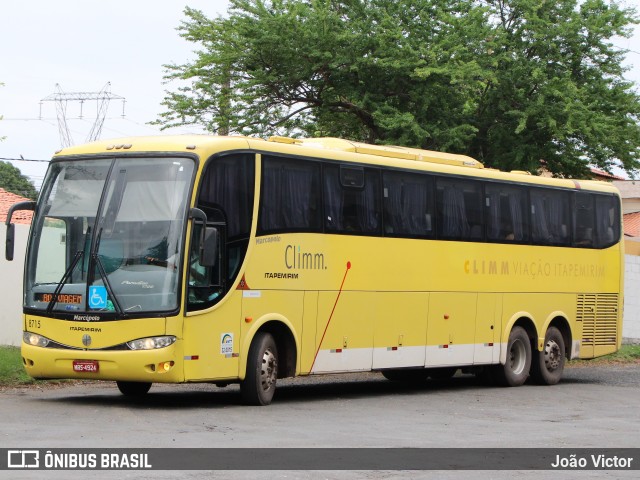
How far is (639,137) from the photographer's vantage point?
31250 mm

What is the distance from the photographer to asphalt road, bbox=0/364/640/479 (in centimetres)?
1259

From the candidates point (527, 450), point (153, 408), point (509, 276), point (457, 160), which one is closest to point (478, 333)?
point (509, 276)

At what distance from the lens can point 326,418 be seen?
1578 centimetres

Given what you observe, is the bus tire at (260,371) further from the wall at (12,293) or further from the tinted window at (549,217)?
the tinted window at (549,217)

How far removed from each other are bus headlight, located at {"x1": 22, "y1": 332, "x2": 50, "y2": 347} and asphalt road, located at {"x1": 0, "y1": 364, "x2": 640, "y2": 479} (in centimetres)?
74

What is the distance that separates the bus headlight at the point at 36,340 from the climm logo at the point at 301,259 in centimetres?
340

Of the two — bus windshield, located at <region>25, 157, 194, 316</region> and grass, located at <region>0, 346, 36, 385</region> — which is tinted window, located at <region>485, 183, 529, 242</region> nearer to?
bus windshield, located at <region>25, 157, 194, 316</region>

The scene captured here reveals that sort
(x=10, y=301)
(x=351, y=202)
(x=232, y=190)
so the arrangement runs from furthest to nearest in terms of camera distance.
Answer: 1. (x=10, y=301)
2. (x=351, y=202)
3. (x=232, y=190)

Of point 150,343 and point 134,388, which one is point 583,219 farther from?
point 150,343

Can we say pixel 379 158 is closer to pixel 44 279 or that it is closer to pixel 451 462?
pixel 44 279

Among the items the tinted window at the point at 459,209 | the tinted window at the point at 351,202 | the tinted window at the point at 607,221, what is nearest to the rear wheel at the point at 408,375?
the tinted window at the point at 459,209

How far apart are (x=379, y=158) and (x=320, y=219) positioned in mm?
2001

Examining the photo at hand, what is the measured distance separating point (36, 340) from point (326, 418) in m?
3.79

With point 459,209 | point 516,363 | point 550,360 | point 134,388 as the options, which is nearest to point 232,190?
point 134,388
